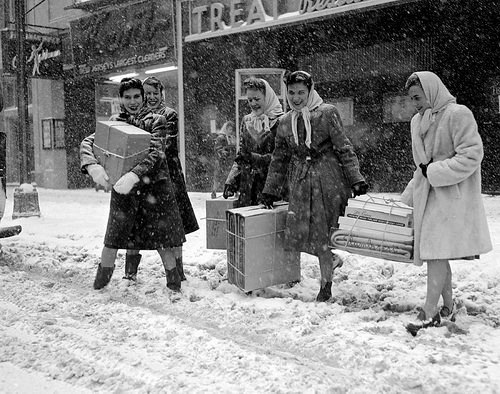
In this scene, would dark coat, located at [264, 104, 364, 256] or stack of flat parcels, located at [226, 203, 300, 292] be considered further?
stack of flat parcels, located at [226, 203, 300, 292]

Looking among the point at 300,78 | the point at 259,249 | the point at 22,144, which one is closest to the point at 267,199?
the point at 259,249

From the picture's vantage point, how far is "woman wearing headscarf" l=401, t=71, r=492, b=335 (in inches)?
154

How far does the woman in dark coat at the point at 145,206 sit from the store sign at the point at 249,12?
738 centimetres

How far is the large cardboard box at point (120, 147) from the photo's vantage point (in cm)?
498

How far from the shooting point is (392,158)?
44.7 ft

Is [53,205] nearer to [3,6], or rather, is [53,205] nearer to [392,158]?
[392,158]

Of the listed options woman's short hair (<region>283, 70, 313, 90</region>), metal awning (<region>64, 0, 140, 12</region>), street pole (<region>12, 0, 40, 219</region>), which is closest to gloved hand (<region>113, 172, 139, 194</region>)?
woman's short hair (<region>283, 70, 313, 90</region>)

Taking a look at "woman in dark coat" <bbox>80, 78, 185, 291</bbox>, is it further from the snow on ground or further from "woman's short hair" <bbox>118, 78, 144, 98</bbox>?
the snow on ground

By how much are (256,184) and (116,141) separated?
1358mm

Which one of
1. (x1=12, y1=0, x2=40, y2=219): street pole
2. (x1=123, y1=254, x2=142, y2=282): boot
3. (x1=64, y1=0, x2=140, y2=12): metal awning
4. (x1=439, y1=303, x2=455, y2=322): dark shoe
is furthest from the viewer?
(x1=64, y1=0, x2=140, y2=12): metal awning

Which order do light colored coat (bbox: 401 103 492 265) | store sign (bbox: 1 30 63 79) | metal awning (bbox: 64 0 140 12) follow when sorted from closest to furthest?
1. light colored coat (bbox: 401 103 492 265)
2. store sign (bbox: 1 30 63 79)
3. metal awning (bbox: 64 0 140 12)

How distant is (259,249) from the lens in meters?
5.03

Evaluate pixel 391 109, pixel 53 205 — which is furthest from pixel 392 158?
pixel 53 205

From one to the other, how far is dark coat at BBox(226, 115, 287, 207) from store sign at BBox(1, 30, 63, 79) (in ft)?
39.8
